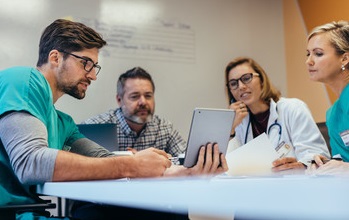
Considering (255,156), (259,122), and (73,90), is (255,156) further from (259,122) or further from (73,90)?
(259,122)

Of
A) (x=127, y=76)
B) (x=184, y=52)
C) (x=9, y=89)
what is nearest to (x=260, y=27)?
(x=184, y=52)

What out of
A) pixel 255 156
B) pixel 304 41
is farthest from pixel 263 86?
pixel 304 41

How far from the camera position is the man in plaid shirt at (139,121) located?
2.67 meters

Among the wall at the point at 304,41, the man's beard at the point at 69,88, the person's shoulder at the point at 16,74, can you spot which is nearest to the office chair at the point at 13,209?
the person's shoulder at the point at 16,74

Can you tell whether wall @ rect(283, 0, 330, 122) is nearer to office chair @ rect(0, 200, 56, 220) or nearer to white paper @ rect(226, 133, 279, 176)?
white paper @ rect(226, 133, 279, 176)

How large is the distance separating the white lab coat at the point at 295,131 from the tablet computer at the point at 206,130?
0.84m

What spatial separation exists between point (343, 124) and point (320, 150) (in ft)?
0.86

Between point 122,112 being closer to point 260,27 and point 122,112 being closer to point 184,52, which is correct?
point 184,52

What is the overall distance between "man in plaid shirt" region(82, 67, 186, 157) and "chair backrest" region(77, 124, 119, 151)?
0.43m

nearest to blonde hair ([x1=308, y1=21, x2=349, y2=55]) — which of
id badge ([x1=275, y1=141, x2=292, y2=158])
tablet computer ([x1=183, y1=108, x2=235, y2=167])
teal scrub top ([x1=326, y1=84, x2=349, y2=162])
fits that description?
teal scrub top ([x1=326, y1=84, x2=349, y2=162])

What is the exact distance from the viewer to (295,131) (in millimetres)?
2211

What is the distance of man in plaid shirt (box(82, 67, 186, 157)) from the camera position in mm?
2666

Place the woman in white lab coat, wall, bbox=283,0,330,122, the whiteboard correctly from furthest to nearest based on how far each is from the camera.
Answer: wall, bbox=283,0,330,122
the whiteboard
the woman in white lab coat

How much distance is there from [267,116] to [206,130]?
1.22 metres
